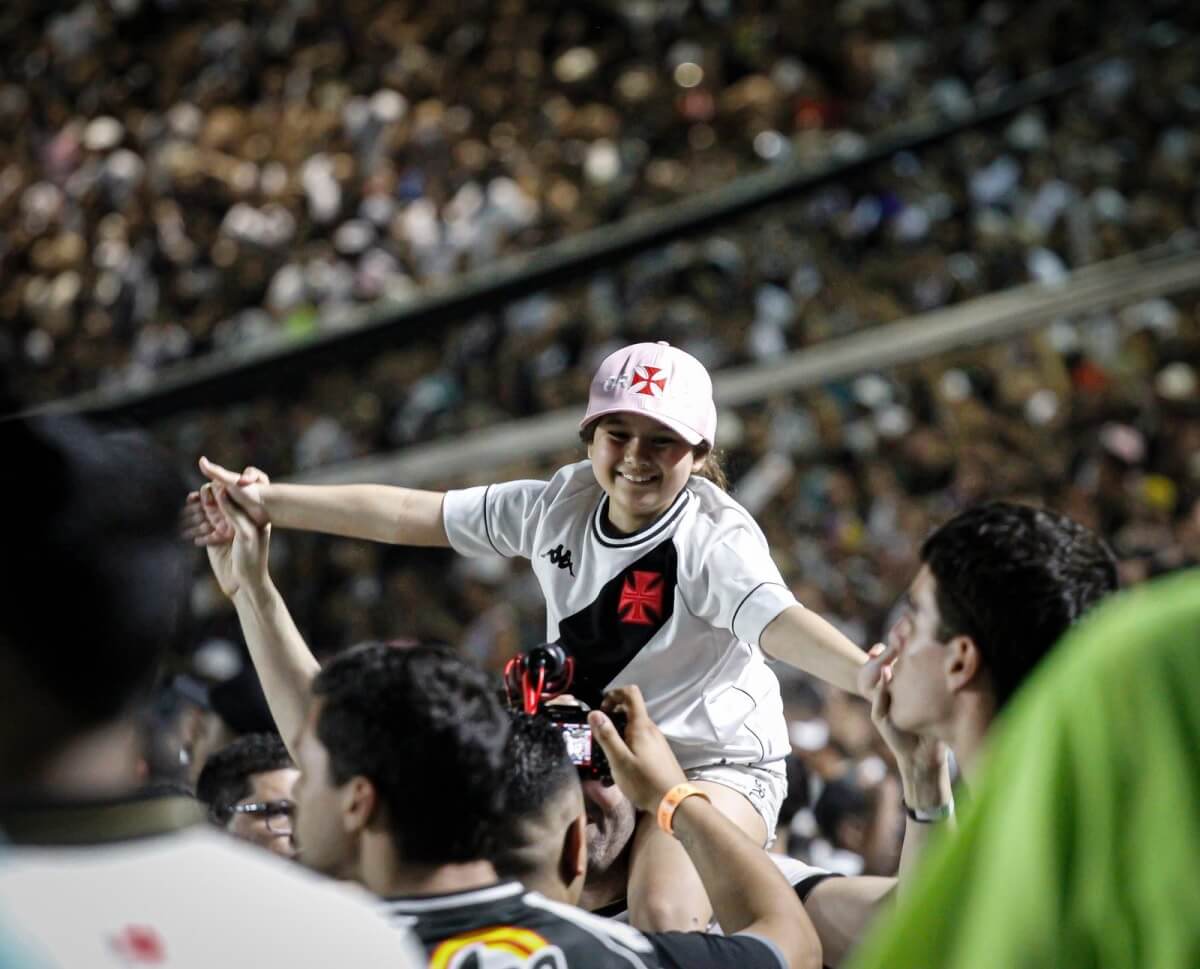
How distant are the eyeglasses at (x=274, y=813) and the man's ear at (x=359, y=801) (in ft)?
4.69

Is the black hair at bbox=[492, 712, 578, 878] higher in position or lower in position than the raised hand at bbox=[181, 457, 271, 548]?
lower

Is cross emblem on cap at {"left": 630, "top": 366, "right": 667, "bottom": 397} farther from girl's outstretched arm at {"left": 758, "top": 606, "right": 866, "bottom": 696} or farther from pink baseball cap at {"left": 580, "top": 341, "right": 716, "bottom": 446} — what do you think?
girl's outstretched arm at {"left": 758, "top": 606, "right": 866, "bottom": 696}

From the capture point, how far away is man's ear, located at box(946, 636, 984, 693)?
211 cm

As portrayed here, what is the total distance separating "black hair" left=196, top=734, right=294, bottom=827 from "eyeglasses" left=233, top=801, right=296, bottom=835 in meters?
0.06

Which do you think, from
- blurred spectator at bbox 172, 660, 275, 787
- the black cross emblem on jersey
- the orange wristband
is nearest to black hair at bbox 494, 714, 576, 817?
the orange wristband

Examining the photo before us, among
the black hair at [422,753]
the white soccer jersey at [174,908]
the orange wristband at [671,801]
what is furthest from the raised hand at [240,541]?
the white soccer jersey at [174,908]

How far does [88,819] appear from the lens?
3.83 feet

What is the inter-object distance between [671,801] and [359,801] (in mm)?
615

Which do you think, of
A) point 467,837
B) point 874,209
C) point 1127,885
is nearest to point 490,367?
point 874,209

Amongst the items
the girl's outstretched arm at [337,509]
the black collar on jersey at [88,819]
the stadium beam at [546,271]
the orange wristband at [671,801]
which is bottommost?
the orange wristband at [671,801]

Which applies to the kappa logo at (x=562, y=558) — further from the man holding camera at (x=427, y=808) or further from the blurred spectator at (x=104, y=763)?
the blurred spectator at (x=104, y=763)

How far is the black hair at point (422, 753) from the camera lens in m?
2.09

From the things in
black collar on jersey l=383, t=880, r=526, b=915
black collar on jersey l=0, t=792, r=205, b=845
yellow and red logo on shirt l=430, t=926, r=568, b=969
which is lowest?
yellow and red logo on shirt l=430, t=926, r=568, b=969

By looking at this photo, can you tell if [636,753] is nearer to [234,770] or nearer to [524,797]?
[524,797]
